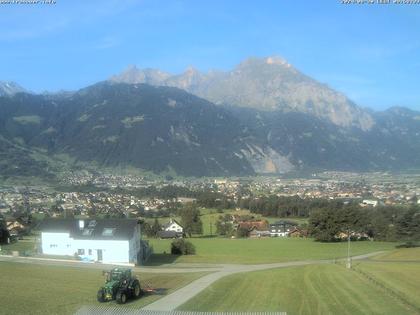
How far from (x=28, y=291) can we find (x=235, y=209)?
4421 inches

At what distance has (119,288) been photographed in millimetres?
27594

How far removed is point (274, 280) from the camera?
128 ft

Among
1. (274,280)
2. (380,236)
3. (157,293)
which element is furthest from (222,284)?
(380,236)

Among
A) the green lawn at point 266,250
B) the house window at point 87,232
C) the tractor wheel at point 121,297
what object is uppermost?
the tractor wheel at point 121,297

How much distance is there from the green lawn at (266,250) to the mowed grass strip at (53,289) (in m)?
22.4

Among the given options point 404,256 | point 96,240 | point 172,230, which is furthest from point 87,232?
point 172,230

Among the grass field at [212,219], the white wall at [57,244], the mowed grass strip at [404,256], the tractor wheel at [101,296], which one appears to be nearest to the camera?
the tractor wheel at [101,296]

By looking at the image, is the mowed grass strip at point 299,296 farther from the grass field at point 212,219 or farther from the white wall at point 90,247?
the grass field at point 212,219

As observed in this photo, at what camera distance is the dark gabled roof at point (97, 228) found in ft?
196

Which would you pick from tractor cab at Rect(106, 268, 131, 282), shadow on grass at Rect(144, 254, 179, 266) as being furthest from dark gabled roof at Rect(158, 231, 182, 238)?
tractor cab at Rect(106, 268, 131, 282)

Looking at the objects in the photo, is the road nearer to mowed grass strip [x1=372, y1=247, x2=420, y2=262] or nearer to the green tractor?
the green tractor

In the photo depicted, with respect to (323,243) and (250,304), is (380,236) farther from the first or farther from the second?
(250,304)

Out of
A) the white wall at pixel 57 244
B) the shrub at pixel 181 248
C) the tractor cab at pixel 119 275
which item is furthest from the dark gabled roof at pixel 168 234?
the tractor cab at pixel 119 275

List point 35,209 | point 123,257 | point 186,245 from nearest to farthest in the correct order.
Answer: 1. point 123,257
2. point 186,245
3. point 35,209
